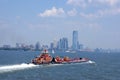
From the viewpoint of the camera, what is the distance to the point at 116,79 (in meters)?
87.0

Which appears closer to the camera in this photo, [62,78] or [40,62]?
[62,78]

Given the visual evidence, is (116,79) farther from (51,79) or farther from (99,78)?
(51,79)

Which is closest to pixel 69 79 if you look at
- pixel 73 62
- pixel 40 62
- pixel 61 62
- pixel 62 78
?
pixel 62 78

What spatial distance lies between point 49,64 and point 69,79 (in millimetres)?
52462

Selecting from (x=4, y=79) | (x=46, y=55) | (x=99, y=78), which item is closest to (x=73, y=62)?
(x=46, y=55)

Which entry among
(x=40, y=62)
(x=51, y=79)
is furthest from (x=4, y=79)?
(x=40, y=62)

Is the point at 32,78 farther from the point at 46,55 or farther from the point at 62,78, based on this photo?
the point at 46,55

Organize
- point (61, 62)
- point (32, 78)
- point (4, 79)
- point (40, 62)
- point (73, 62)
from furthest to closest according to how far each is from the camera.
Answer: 1. point (73, 62)
2. point (61, 62)
3. point (40, 62)
4. point (32, 78)
5. point (4, 79)

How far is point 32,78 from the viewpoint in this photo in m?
86.4

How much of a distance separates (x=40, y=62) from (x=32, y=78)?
47201mm

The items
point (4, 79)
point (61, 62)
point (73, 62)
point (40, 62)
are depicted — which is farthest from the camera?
point (73, 62)

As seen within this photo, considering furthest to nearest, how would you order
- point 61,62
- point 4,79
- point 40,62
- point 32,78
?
point 61,62, point 40,62, point 32,78, point 4,79

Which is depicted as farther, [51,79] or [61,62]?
[61,62]

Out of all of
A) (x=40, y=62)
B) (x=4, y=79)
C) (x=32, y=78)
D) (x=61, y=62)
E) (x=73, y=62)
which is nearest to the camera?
(x=4, y=79)
